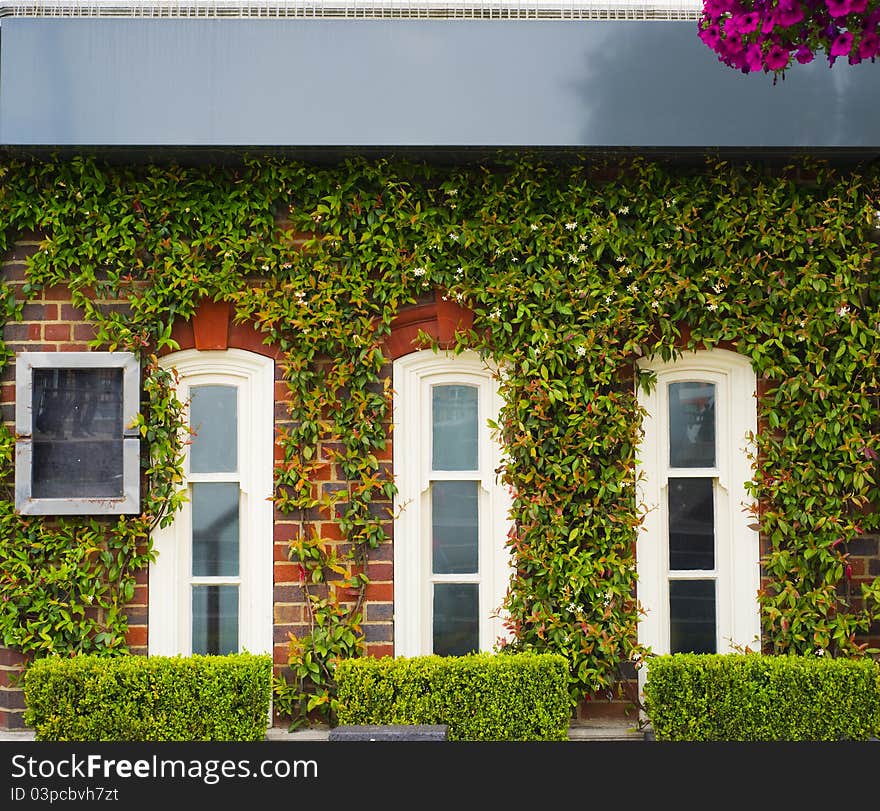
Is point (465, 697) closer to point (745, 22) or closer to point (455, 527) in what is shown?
point (455, 527)

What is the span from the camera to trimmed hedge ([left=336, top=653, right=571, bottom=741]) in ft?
17.1

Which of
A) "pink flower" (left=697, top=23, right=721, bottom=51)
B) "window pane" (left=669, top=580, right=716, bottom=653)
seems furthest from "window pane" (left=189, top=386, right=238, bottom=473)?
"pink flower" (left=697, top=23, right=721, bottom=51)

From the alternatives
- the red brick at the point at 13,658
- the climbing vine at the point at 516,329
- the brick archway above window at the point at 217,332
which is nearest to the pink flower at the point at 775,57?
the climbing vine at the point at 516,329

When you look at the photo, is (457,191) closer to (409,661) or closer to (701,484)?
(701,484)

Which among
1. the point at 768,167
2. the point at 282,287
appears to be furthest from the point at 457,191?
the point at 768,167

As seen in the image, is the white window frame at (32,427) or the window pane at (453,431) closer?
the white window frame at (32,427)

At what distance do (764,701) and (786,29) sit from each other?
3223 mm

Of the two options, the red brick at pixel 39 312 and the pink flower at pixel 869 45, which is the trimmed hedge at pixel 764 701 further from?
the red brick at pixel 39 312

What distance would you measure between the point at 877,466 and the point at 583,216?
2204 millimetres

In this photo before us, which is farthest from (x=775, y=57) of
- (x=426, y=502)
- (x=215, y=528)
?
(x=215, y=528)

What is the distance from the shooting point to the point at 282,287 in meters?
5.82

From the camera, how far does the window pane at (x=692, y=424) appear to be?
6027mm

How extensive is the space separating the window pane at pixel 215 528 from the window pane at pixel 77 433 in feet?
1.53

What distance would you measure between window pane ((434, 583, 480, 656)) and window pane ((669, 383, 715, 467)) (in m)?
1.44
